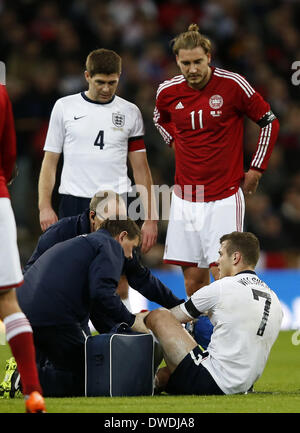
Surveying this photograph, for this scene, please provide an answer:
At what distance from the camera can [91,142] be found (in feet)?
24.7

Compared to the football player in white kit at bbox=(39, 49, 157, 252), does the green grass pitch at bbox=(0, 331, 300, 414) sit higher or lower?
lower

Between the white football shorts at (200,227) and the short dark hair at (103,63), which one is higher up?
the short dark hair at (103,63)

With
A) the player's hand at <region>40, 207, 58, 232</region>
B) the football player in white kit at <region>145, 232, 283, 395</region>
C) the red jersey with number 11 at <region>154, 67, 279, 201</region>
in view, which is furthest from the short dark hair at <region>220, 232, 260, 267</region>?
the player's hand at <region>40, 207, 58, 232</region>

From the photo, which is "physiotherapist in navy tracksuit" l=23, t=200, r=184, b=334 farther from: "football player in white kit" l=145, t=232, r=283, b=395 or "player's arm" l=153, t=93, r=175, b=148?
"player's arm" l=153, t=93, r=175, b=148

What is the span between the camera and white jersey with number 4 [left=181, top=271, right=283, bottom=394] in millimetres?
5758

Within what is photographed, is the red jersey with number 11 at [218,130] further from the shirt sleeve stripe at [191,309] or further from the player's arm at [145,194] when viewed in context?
the shirt sleeve stripe at [191,309]

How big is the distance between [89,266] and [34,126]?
5421 millimetres

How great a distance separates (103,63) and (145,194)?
1.12 metres

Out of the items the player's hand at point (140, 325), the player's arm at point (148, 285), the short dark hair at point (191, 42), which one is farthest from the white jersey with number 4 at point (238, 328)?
the short dark hair at point (191, 42)

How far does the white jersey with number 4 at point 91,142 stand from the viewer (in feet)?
24.7

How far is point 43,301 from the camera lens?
5836 mm

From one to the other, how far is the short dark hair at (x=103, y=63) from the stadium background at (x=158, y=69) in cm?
328

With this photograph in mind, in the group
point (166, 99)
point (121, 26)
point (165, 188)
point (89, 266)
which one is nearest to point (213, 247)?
point (166, 99)

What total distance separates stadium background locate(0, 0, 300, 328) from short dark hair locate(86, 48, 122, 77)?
10.7ft
